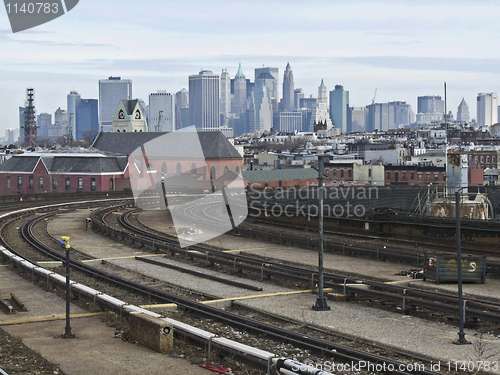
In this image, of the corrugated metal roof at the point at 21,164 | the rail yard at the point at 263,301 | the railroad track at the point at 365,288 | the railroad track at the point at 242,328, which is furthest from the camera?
the corrugated metal roof at the point at 21,164

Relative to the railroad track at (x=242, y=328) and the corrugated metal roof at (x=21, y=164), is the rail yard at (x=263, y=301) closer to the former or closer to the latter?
the railroad track at (x=242, y=328)

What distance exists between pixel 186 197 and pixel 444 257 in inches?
2471

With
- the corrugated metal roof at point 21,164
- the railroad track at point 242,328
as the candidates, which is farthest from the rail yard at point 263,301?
the corrugated metal roof at point 21,164

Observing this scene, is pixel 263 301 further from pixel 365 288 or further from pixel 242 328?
pixel 242 328

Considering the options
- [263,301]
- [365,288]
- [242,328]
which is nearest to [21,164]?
[263,301]

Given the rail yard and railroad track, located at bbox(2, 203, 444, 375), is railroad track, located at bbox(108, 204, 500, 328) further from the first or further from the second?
railroad track, located at bbox(2, 203, 444, 375)

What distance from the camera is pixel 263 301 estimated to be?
25.2m

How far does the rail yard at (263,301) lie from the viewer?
58.1ft

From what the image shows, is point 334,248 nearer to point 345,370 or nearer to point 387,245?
point 387,245

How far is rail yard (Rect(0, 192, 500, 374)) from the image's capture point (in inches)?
698

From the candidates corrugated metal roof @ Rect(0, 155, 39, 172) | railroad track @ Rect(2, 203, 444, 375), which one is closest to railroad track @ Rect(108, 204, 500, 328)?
railroad track @ Rect(2, 203, 444, 375)

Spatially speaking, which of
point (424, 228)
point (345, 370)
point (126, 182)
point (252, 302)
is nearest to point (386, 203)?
point (424, 228)

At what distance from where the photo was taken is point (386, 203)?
194 feet

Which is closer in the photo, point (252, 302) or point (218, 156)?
point (252, 302)
